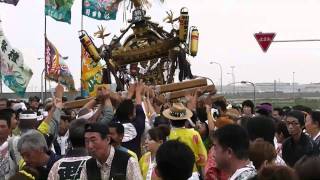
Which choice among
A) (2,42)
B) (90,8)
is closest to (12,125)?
(2,42)

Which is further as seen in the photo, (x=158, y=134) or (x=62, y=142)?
(x=62, y=142)

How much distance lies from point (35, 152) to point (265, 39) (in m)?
21.6

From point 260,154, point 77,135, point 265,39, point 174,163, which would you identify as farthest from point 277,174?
point 265,39

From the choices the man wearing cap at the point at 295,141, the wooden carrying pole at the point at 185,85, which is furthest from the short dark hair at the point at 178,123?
the wooden carrying pole at the point at 185,85

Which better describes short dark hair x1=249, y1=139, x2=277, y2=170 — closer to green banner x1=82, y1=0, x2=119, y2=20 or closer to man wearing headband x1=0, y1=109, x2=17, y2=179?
man wearing headband x1=0, y1=109, x2=17, y2=179

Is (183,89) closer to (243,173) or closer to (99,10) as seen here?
(243,173)

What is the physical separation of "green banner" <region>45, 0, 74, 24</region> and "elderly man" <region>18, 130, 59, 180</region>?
22.8m

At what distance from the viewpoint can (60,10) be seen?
28.6 m

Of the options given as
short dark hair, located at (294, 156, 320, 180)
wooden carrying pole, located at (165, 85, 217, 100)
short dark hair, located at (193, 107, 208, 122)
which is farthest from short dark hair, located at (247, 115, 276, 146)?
wooden carrying pole, located at (165, 85, 217, 100)

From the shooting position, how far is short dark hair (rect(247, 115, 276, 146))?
623 cm

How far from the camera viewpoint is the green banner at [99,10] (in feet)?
90.9

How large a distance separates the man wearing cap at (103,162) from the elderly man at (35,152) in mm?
466

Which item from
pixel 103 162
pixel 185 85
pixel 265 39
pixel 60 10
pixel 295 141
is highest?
pixel 60 10

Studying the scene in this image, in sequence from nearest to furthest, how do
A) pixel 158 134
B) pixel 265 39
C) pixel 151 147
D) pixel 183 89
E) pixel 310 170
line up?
pixel 310 170
pixel 151 147
pixel 158 134
pixel 183 89
pixel 265 39
